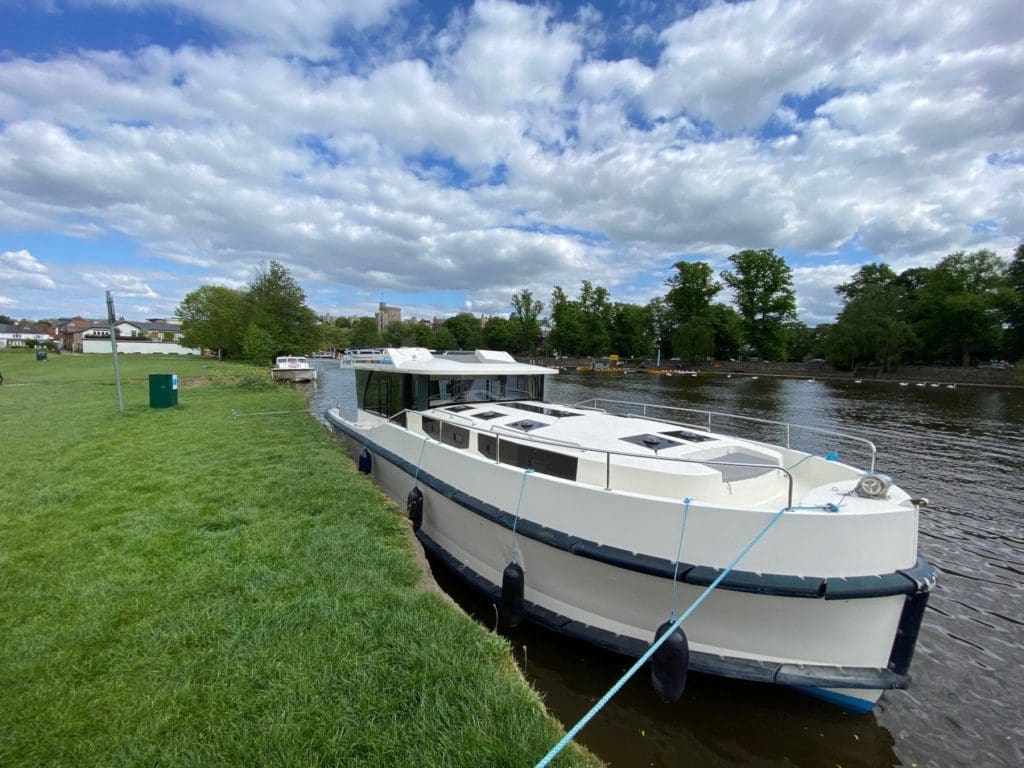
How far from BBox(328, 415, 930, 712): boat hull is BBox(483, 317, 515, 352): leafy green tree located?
3623 inches

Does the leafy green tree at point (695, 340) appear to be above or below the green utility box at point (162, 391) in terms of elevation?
above

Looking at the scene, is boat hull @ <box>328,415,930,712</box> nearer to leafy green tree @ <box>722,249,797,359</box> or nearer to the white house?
leafy green tree @ <box>722,249,797,359</box>

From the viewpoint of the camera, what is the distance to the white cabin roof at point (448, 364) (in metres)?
7.86

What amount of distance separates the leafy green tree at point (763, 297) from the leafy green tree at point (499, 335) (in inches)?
1649

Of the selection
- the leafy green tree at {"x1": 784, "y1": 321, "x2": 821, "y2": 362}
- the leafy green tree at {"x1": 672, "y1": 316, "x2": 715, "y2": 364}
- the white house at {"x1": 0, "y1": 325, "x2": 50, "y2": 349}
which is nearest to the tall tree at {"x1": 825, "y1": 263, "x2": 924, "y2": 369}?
the leafy green tree at {"x1": 672, "y1": 316, "x2": 715, "y2": 364}

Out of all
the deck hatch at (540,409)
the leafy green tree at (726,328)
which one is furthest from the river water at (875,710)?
the leafy green tree at (726,328)

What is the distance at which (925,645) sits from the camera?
559 centimetres

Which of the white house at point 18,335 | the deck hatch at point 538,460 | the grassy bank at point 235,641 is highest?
the white house at point 18,335

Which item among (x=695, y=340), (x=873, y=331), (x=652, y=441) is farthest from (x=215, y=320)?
(x=873, y=331)

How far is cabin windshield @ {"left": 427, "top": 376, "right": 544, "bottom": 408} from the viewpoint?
317 inches

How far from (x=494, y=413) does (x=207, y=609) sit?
4.54 meters

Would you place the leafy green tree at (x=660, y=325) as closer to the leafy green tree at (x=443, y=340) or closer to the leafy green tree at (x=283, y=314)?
the leafy green tree at (x=443, y=340)

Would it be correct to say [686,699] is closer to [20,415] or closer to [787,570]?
[787,570]

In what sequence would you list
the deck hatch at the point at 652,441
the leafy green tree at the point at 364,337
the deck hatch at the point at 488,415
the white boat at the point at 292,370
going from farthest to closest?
the leafy green tree at the point at 364,337
the white boat at the point at 292,370
the deck hatch at the point at 488,415
the deck hatch at the point at 652,441
